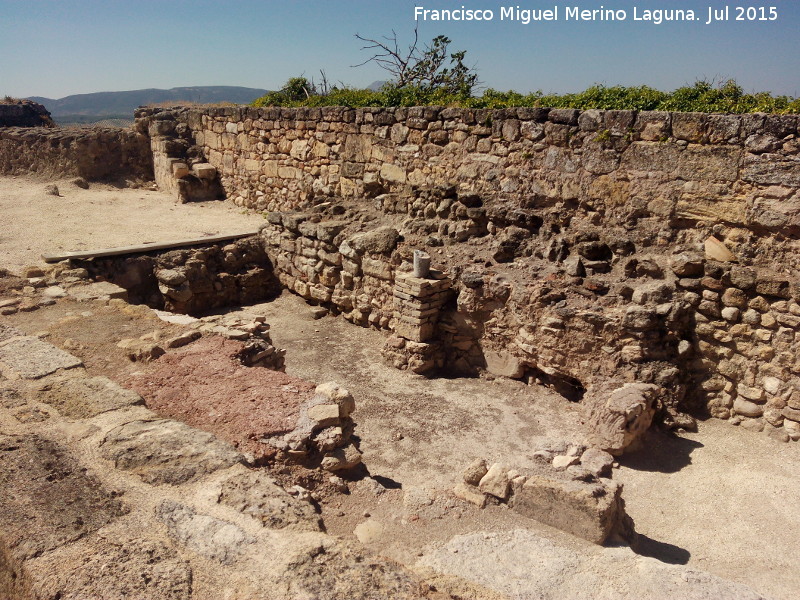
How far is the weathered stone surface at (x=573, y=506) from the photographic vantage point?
11.6ft

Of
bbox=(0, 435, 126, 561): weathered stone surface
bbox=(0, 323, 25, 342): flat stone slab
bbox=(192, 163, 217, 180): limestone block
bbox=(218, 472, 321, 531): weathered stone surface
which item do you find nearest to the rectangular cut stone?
bbox=(0, 323, 25, 342): flat stone slab

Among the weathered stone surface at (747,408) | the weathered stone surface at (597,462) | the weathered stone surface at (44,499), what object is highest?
the weathered stone surface at (44,499)

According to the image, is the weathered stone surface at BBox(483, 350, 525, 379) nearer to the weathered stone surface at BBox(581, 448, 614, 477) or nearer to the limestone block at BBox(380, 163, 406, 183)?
the weathered stone surface at BBox(581, 448, 614, 477)

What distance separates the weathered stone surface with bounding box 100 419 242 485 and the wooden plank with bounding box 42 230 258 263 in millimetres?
6163

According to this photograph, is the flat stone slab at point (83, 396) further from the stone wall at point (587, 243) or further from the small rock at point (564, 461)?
the stone wall at point (587, 243)

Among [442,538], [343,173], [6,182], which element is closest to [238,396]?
[442,538]

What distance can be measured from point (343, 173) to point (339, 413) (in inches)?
290

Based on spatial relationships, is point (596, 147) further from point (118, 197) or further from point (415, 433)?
point (118, 197)

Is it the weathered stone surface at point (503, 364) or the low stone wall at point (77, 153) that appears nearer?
the weathered stone surface at point (503, 364)

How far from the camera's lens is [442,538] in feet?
11.3

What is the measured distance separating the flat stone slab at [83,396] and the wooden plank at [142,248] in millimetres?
5193

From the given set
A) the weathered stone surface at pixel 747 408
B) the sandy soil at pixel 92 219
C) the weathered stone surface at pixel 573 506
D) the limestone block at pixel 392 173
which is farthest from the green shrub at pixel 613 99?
the weathered stone surface at pixel 573 506

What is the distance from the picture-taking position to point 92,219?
11.7 metres

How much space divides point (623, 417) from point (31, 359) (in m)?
5.07
